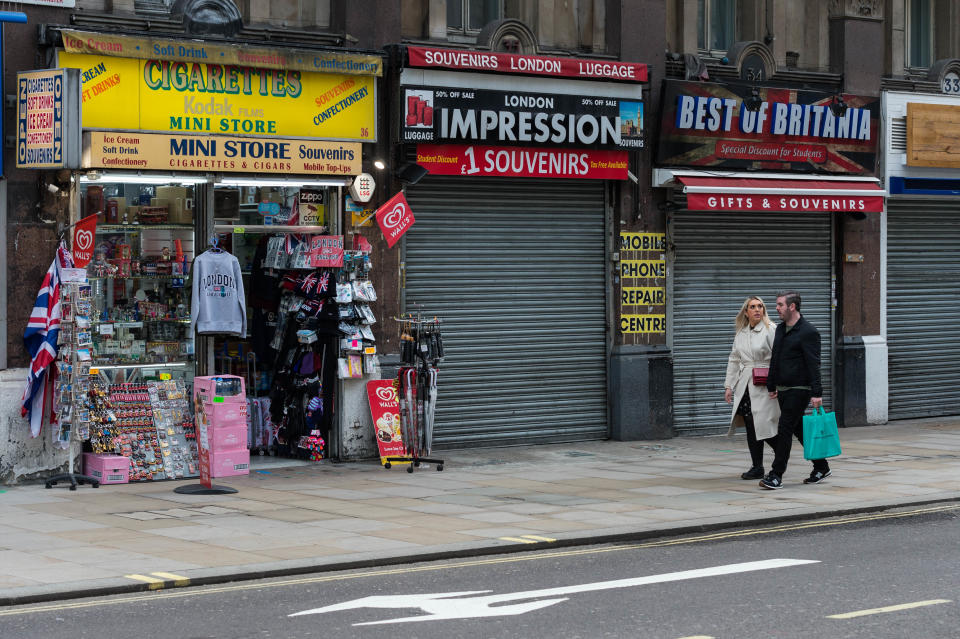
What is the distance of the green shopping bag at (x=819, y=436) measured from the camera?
1360cm

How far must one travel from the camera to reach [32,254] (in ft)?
45.3

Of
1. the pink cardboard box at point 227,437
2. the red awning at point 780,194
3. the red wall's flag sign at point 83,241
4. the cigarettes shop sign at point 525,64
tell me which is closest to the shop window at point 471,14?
the cigarettes shop sign at point 525,64

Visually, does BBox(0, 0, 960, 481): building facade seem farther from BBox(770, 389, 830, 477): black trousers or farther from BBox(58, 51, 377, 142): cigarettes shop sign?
BBox(770, 389, 830, 477): black trousers

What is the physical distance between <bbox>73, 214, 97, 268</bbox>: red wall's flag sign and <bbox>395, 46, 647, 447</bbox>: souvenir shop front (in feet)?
13.2

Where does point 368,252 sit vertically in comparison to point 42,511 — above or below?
above

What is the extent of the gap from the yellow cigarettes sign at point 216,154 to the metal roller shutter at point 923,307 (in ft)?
30.3

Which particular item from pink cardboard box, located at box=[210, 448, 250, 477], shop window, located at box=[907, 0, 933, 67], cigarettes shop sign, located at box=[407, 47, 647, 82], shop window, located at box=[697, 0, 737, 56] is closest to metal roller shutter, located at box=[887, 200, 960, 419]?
shop window, located at box=[907, 0, 933, 67]

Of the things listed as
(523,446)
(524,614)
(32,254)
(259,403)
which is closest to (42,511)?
(32,254)

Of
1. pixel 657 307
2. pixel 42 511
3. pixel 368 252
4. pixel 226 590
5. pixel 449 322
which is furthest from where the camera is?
pixel 657 307

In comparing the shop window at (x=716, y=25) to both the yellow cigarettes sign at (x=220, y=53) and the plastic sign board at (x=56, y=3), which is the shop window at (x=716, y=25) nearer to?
the yellow cigarettes sign at (x=220, y=53)

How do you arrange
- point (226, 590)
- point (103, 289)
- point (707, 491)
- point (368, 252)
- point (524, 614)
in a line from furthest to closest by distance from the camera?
point (368, 252)
point (103, 289)
point (707, 491)
point (226, 590)
point (524, 614)

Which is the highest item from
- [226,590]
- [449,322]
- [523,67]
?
[523,67]

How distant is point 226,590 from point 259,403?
709 cm

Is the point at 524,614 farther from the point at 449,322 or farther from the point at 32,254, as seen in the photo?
the point at 449,322
